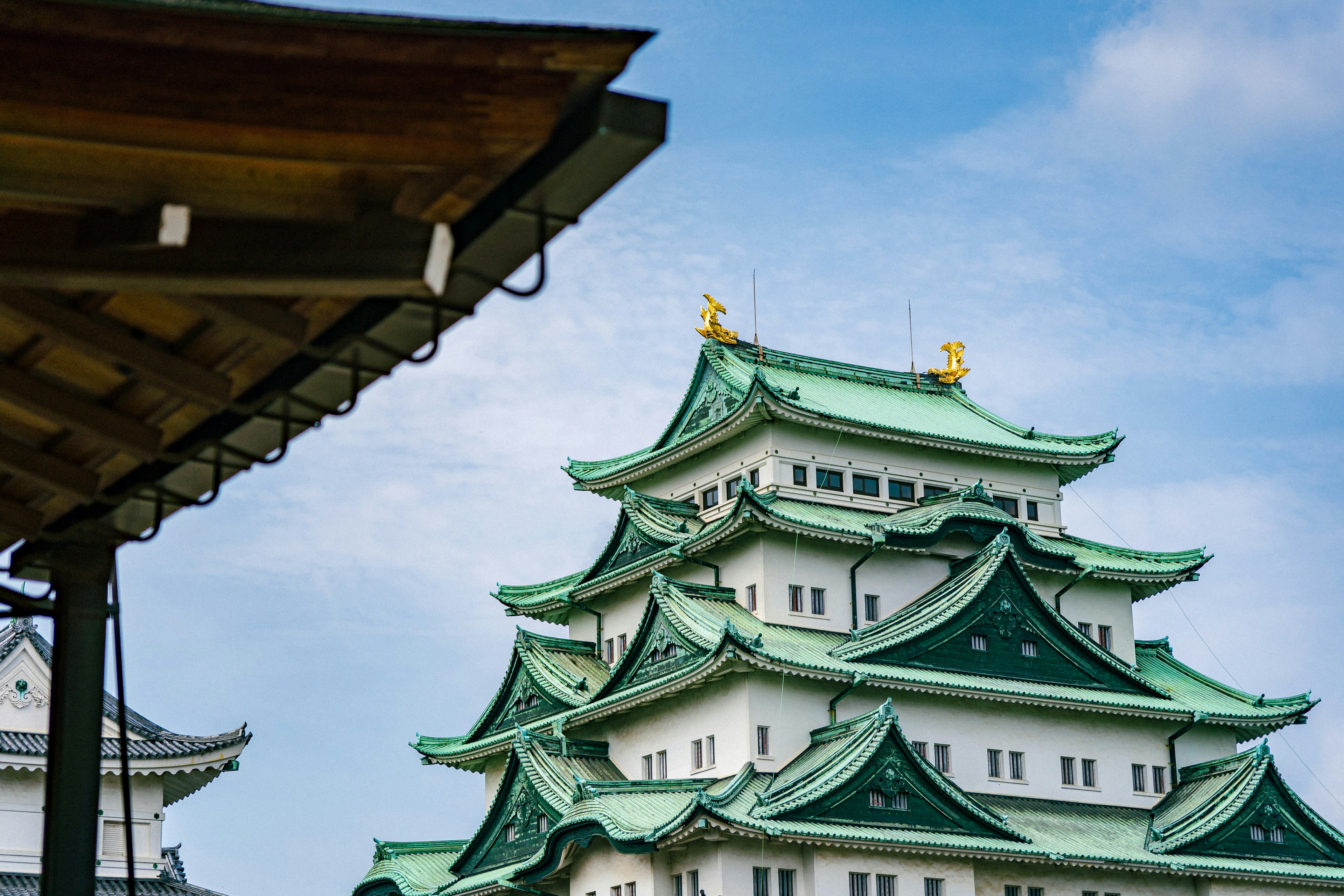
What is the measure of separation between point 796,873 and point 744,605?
7.74 m

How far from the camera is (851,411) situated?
45625mm

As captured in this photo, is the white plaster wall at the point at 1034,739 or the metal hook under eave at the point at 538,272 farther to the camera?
the white plaster wall at the point at 1034,739

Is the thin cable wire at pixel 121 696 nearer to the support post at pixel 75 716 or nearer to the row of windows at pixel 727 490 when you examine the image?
the support post at pixel 75 716

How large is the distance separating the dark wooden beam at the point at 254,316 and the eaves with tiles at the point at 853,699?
93.8ft

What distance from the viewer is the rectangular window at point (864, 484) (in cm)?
4450

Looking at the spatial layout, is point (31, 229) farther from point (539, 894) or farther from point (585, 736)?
point (585, 736)

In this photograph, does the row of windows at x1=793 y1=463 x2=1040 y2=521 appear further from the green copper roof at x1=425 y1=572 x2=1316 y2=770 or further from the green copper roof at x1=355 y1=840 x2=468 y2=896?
the green copper roof at x1=355 y1=840 x2=468 y2=896

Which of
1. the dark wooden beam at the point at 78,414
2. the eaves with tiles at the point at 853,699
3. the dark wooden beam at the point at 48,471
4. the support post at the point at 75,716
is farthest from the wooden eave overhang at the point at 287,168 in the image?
the eaves with tiles at the point at 853,699

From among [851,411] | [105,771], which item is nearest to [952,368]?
[851,411]

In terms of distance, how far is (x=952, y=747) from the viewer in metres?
40.3

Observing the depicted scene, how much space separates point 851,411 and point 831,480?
2.50 m

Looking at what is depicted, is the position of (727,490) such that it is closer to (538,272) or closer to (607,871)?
(607,871)

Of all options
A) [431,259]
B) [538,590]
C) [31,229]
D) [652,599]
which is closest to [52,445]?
[31,229]

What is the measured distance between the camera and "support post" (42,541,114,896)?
332 inches
